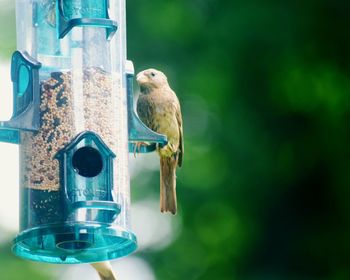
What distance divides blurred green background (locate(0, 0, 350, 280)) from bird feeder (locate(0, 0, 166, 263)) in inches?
140

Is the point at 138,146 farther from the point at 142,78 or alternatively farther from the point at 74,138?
the point at 142,78

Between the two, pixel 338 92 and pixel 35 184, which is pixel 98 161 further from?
pixel 338 92

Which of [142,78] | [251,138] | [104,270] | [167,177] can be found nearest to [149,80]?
[142,78]

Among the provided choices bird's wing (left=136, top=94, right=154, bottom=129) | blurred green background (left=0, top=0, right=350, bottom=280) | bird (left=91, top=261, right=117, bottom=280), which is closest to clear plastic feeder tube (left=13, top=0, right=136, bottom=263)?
bird (left=91, top=261, right=117, bottom=280)

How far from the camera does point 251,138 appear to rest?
1100 centimetres

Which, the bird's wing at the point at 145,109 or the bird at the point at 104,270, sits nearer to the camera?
the bird at the point at 104,270

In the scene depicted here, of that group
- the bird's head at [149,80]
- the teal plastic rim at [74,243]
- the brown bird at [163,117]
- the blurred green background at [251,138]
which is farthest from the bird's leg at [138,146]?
the blurred green background at [251,138]

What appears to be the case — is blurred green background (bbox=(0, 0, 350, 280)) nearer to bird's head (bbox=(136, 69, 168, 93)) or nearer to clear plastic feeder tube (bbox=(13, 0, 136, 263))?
bird's head (bbox=(136, 69, 168, 93))

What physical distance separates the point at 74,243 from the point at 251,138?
4.09m

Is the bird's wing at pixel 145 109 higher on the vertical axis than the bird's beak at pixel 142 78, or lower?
lower

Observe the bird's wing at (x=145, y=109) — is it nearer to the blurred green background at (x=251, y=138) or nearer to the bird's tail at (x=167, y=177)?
the bird's tail at (x=167, y=177)

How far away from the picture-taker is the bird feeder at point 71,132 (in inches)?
276

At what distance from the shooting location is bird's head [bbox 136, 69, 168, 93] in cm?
923

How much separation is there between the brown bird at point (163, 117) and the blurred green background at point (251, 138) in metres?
1.51
